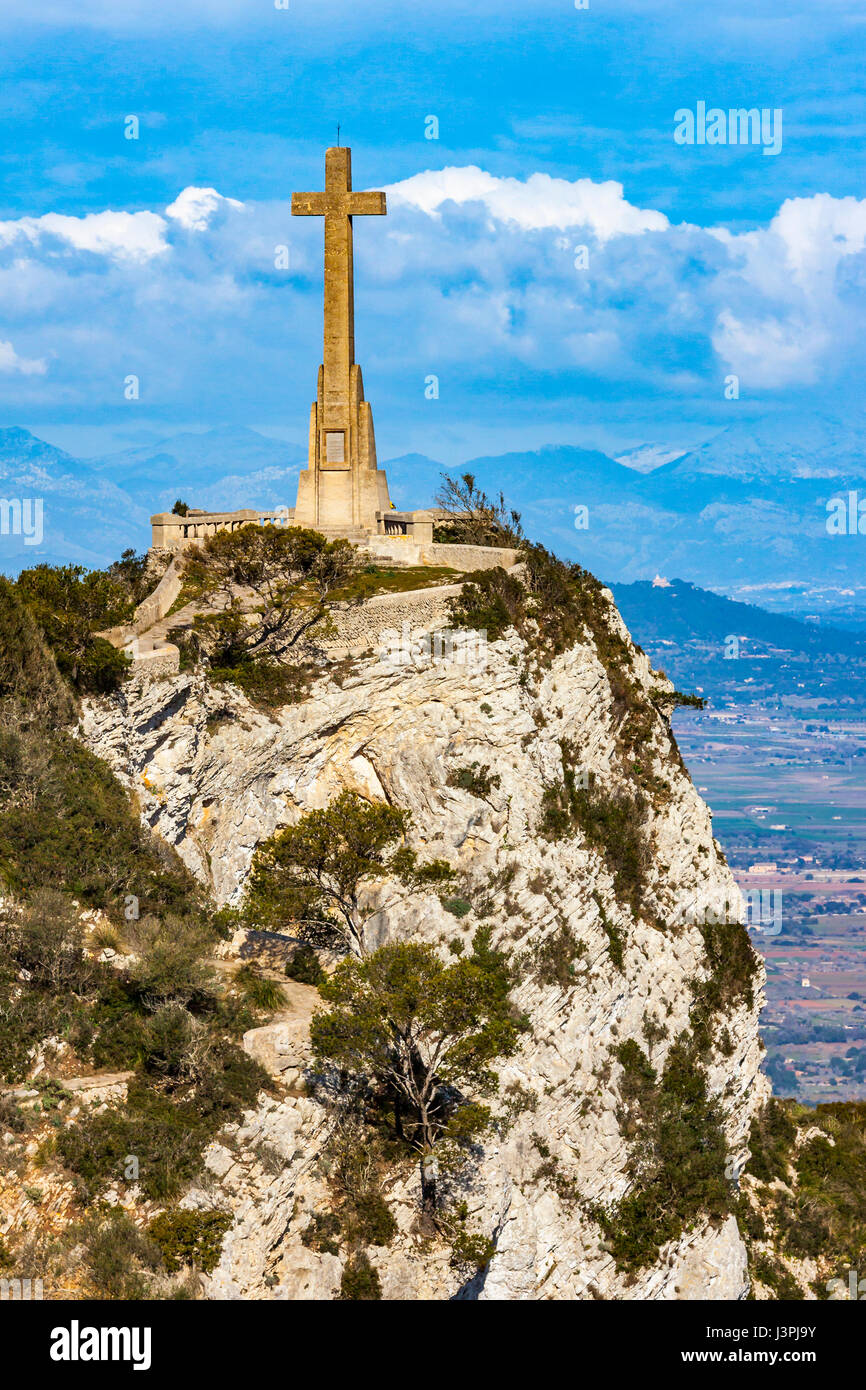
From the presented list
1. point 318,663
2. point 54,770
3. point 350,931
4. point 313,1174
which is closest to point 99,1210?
point 313,1174

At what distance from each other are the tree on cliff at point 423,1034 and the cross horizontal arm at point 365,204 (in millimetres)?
28281

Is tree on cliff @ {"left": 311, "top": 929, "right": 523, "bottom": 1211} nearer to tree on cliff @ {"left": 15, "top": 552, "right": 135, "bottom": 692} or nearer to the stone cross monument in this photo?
tree on cliff @ {"left": 15, "top": 552, "right": 135, "bottom": 692}

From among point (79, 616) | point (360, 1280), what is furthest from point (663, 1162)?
point (79, 616)

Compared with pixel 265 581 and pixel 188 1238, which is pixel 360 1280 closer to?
pixel 188 1238

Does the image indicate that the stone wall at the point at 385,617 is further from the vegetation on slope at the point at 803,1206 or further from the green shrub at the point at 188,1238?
the vegetation on slope at the point at 803,1206

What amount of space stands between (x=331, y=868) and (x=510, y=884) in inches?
221

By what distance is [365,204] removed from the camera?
49500 mm

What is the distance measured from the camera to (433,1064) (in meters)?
34.7

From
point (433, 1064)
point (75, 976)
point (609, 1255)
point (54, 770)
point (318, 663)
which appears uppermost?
point (318, 663)

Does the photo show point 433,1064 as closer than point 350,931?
Yes
